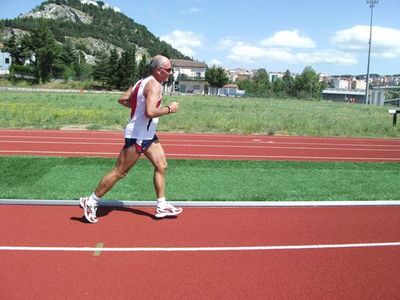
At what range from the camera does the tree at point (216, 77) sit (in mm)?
103750

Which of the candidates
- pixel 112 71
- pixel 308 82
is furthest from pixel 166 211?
pixel 308 82

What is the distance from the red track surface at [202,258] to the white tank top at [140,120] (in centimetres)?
106

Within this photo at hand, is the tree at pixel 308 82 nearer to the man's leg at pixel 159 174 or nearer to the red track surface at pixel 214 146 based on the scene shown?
the red track surface at pixel 214 146

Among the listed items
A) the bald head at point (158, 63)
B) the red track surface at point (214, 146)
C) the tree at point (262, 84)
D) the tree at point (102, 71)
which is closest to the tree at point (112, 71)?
the tree at point (102, 71)

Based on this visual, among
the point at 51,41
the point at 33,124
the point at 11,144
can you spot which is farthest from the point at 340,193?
the point at 51,41

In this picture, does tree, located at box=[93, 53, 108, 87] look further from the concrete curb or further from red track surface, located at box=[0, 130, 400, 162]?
the concrete curb

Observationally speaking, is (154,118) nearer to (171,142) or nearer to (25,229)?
(25,229)

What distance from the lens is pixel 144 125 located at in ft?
18.2

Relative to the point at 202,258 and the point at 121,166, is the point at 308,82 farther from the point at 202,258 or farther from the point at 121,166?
the point at 202,258

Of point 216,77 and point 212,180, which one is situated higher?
point 216,77

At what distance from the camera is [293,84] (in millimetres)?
114938

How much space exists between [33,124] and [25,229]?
14.5 meters

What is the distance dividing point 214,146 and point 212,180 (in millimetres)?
5735

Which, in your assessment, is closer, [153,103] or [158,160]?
[153,103]
